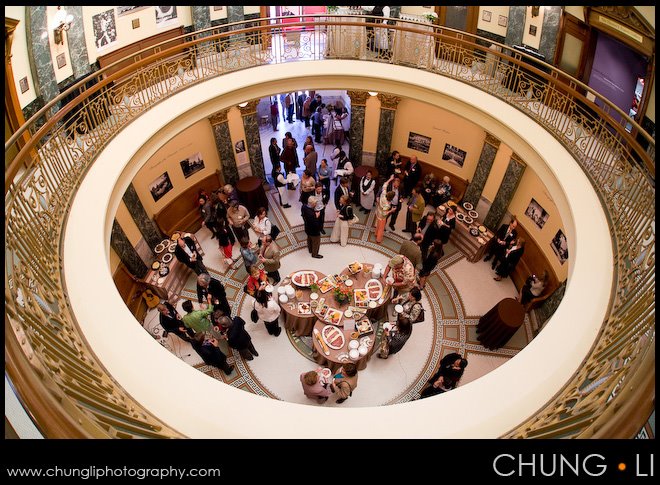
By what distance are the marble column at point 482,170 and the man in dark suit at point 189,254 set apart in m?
7.40

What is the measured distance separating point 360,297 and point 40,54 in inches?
299

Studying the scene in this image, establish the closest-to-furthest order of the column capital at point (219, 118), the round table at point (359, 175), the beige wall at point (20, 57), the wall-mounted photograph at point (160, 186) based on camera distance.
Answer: the beige wall at point (20, 57) → the wall-mounted photograph at point (160, 186) → the column capital at point (219, 118) → the round table at point (359, 175)

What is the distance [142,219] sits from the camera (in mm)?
10023

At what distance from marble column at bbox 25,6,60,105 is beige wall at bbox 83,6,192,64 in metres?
1.19

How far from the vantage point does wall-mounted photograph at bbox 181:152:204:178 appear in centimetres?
1115

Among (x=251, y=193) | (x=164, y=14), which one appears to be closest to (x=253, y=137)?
(x=251, y=193)

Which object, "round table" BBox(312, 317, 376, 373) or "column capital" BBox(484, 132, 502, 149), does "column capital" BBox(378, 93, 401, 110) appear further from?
"round table" BBox(312, 317, 376, 373)

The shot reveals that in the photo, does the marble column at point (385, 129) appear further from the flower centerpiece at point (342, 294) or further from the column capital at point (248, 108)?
the flower centerpiece at point (342, 294)

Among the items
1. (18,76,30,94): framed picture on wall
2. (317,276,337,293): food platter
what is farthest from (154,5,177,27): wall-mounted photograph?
(317,276,337,293): food platter

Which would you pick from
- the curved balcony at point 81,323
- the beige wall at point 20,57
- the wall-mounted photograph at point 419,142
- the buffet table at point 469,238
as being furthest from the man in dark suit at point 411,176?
the beige wall at point 20,57

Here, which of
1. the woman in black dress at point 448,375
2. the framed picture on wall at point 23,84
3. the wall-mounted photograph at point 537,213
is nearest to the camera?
the woman in black dress at point 448,375

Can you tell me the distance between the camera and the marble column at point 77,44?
8164 mm

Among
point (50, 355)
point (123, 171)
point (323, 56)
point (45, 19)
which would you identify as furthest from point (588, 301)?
point (45, 19)

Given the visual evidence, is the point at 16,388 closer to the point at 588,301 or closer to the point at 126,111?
the point at 588,301
